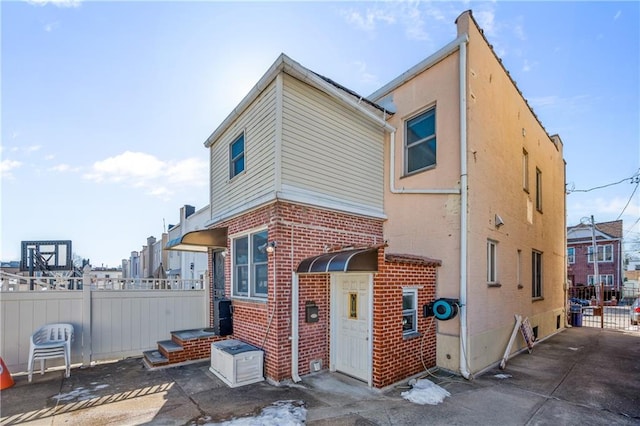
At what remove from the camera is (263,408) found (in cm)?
512

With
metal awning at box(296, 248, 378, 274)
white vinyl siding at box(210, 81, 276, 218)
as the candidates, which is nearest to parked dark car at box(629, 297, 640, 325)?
metal awning at box(296, 248, 378, 274)

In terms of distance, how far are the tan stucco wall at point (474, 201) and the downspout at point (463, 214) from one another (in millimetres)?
105

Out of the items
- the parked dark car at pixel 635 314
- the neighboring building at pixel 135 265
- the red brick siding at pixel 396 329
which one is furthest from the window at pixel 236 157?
the neighboring building at pixel 135 265

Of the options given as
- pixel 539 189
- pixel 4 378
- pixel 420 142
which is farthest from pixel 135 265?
pixel 539 189

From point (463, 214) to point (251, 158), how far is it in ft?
16.0

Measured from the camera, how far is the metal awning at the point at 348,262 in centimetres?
561

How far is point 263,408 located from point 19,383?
4.91 m

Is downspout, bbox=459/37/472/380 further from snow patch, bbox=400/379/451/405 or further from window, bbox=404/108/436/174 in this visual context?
snow patch, bbox=400/379/451/405

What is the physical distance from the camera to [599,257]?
32.7 metres

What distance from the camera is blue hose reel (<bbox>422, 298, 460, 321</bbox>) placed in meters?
6.75

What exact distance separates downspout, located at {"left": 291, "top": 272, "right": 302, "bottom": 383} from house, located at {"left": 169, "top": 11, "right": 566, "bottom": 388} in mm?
30

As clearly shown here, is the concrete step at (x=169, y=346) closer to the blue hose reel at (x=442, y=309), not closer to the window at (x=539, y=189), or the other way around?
the blue hose reel at (x=442, y=309)

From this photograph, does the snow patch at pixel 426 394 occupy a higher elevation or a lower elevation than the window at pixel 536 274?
lower

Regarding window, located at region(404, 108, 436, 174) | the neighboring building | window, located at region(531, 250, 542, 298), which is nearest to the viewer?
window, located at region(404, 108, 436, 174)
